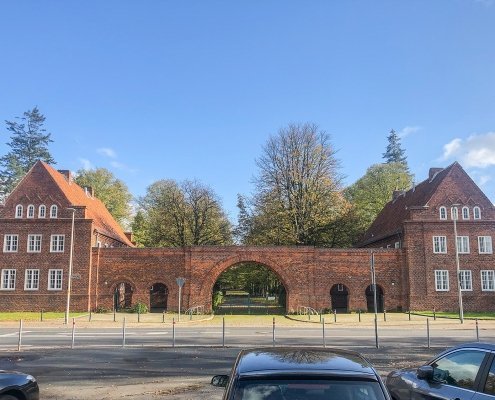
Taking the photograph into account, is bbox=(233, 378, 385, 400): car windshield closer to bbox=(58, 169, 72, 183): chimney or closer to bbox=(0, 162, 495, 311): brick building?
bbox=(0, 162, 495, 311): brick building

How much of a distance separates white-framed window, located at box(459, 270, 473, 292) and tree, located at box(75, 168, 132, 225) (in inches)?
1939

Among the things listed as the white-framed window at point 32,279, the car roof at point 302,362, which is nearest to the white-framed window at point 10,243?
the white-framed window at point 32,279

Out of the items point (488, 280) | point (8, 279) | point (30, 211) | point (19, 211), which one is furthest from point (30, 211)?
point (488, 280)

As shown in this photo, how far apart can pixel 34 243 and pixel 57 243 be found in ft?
6.48

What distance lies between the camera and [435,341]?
2056 centimetres

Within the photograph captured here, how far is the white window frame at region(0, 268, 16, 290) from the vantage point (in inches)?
1654

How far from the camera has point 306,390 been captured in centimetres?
384

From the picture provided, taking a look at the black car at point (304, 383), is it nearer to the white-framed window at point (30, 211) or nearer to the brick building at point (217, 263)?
the brick building at point (217, 263)

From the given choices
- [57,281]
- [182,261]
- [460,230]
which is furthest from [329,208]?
[57,281]

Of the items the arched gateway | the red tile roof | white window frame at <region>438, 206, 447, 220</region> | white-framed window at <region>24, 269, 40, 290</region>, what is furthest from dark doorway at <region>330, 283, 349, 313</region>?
white-framed window at <region>24, 269, 40, 290</region>

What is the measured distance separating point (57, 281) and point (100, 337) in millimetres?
22135

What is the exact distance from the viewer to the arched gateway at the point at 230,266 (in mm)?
42219

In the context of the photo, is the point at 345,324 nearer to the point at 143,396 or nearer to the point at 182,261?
the point at 182,261

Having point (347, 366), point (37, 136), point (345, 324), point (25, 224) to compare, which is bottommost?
point (345, 324)
